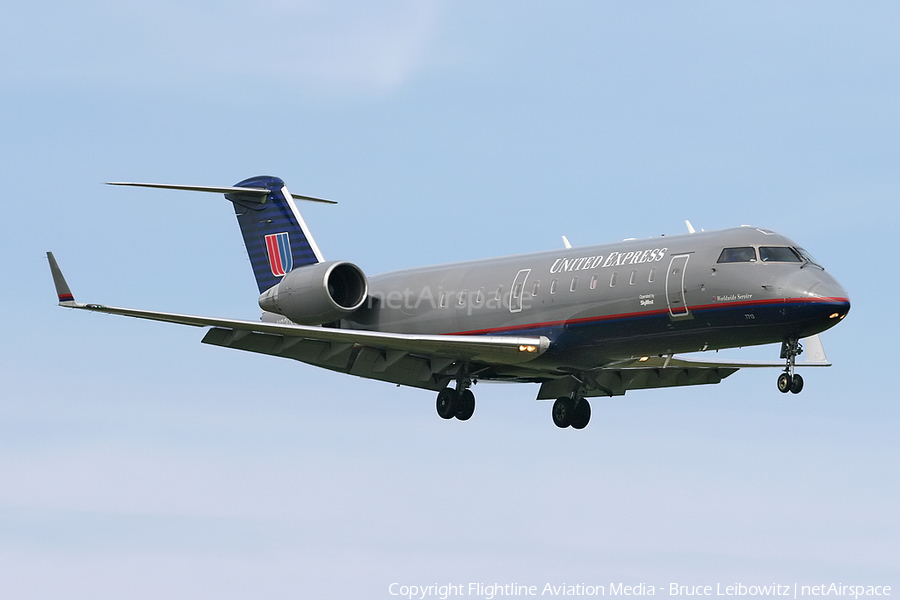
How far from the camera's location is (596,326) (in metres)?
27.6

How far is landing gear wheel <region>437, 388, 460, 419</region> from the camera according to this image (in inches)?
1191

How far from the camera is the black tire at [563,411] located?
31453mm

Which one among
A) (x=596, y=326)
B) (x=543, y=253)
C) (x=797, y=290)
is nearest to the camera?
(x=797, y=290)

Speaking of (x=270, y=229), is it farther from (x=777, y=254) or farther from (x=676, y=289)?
(x=777, y=254)

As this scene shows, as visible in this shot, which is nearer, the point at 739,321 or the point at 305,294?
the point at 739,321

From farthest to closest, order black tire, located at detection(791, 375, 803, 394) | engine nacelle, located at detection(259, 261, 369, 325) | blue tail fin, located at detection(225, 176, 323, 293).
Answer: blue tail fin, located at detection(225, 176, 323, 293), engine nacelle, located at detection(259, 261, 369, 325), black tire, located at detection(791, 375, 803, 394)

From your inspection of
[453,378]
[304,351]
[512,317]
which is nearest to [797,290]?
[512,317]

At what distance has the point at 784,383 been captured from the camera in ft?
83.3

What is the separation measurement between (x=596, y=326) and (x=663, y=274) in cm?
169

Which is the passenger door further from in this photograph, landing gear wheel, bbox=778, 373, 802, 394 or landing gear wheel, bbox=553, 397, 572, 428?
landing gear wheel, bbox=553, 397, 572, 428

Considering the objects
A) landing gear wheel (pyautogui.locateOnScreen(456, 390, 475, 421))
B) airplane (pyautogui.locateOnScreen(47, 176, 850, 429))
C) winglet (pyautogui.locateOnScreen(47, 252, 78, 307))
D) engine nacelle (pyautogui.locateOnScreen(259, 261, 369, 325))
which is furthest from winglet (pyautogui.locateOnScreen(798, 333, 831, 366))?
winglet (pyautogui.locateOnScreen(47, 252, 78, 307))

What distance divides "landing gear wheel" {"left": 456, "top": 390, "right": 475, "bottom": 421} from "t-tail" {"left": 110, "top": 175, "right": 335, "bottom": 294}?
5.61 m

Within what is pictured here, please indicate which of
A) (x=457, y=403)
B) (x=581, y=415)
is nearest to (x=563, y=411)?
(x=581, y=415)

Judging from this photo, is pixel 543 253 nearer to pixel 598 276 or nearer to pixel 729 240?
pixel 598 276
